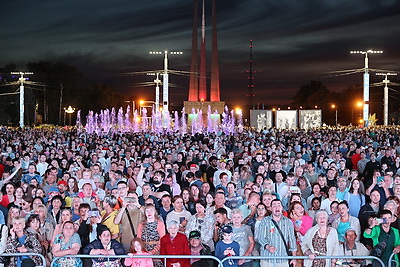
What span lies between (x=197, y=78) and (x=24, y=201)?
73.4m

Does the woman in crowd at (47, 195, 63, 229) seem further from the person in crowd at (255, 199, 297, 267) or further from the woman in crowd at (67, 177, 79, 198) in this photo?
the person in crowd at (255, 199, 297, 267)

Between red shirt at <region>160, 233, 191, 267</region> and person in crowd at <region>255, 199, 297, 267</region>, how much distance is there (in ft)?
3.55

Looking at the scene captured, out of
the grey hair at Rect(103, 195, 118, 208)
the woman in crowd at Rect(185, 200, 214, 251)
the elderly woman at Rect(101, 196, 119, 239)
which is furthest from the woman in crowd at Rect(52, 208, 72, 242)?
the woman in crowd at Rect(185, 200, 214, 251)

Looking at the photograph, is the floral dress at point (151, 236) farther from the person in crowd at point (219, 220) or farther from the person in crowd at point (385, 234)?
the person in crowd at point (385, 234)

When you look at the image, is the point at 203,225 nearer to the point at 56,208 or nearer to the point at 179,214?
the point at 179,214

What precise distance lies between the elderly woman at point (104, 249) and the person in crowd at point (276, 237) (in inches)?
77.8

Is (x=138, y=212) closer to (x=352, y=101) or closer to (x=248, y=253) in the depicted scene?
(x=248, y=253)

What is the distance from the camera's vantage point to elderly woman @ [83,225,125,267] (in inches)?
324

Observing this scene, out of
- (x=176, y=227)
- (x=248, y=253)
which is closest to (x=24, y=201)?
(x=176, y=227)

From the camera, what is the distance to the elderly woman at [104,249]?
8.23 metres

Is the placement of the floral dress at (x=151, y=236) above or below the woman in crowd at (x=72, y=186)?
below

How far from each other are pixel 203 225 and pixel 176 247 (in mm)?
1041

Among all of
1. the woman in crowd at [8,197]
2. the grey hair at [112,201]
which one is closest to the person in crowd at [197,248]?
the grey hair at [112,201]

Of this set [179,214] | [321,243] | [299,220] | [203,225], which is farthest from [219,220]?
[321,243]
